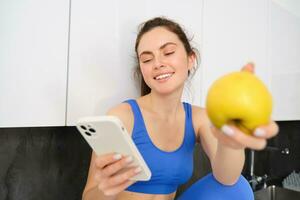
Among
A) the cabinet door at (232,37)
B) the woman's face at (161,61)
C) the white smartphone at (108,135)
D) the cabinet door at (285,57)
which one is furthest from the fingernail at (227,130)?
the cabinet door at (285,57)

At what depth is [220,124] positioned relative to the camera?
0.40m

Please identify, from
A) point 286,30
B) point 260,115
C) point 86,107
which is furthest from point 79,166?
point 286,30

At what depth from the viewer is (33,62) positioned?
0.60 m

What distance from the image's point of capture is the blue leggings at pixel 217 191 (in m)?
0.74

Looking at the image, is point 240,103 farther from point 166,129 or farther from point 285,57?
point 285,57

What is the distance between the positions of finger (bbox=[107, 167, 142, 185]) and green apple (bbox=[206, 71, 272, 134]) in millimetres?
195

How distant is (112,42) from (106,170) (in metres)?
0.36

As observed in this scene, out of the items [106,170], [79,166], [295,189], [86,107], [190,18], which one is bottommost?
[295,189]

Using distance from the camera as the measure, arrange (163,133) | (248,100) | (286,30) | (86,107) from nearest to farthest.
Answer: (248,100) → (86,107) → (163,133) → (286,30)

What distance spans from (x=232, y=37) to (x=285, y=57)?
465 millimetres

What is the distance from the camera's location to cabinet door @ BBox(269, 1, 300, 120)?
132 cm

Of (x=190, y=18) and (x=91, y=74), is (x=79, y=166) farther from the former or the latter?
(x=190, y=18)

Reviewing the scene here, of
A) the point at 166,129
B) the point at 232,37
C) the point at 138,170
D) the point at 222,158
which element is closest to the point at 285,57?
the point at 232,37

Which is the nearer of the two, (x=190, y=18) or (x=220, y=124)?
(x=220, y=124)
